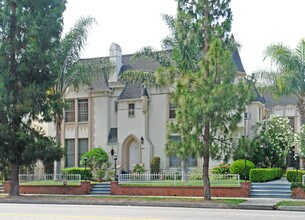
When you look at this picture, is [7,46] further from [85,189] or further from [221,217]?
[221,217]

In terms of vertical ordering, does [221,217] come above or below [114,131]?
below

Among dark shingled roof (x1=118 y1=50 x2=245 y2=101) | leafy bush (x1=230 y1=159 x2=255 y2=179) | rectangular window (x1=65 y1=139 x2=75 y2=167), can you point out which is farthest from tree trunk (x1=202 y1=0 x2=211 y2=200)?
rectangular window (x1=65 y1=139 x2=75 y2=167)

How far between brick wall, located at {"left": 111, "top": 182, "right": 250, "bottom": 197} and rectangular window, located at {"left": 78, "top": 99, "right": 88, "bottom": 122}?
12.8m

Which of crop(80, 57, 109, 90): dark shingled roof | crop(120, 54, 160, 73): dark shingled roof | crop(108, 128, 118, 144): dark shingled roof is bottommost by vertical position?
crop(108, 128, 118, 144): dark shingled roof

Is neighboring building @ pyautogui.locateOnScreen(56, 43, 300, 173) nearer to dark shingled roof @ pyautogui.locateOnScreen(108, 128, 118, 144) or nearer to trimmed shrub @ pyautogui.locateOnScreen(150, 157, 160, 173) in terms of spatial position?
dark shingled roof @ pyautogui.locateOnScreen(108, 128, 118, 144)

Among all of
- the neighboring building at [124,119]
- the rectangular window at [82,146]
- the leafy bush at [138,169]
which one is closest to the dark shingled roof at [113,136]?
the neighboring building at [124,119]

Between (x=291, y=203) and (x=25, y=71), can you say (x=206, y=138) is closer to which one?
(x=291, y=203)

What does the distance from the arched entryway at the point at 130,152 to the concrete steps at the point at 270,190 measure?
1341 cm

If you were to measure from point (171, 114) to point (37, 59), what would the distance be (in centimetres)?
1301

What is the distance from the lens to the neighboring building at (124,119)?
3794cm

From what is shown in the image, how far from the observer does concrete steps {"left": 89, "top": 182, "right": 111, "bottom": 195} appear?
29647 millimetres

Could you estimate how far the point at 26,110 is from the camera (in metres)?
27.5

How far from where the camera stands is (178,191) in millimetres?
27484

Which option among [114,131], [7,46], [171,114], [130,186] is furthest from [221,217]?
[114,131]
